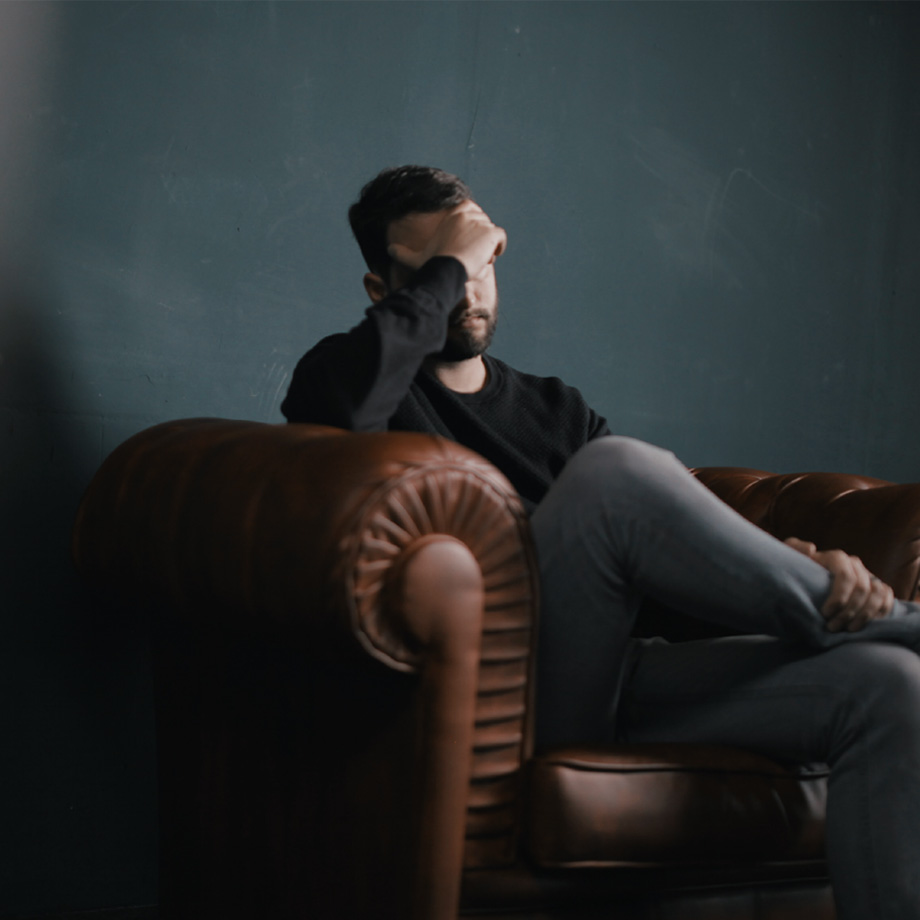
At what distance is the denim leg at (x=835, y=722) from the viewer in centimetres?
89

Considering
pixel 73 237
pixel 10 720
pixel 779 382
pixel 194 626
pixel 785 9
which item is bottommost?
pixel 10 720

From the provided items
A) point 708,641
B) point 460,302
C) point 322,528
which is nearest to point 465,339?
point 460,302

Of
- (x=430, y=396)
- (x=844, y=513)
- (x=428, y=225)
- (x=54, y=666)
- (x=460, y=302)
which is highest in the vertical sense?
(x=428, y=225)

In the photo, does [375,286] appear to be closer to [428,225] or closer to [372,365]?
[428,225]

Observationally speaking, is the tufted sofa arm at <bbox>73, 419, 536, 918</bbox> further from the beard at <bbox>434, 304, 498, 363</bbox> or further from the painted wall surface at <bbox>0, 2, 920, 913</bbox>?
the painted wall surface at <bbox>0, 2, 920, 913</bbox>

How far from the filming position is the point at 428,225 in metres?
1.40

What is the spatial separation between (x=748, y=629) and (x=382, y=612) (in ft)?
1.32

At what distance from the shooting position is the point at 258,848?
1023mm

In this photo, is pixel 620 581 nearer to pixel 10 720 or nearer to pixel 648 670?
pixel 648 670

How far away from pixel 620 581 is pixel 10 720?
0.96 meters

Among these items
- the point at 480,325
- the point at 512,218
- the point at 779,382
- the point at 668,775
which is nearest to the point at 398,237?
the point at 480,325

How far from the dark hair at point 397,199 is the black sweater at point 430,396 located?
192 millimetres

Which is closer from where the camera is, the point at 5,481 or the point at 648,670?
the point at 648,670

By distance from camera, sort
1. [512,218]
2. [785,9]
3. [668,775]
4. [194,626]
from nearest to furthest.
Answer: [668,775]
[194,626]
[512,218]
[785,9]
